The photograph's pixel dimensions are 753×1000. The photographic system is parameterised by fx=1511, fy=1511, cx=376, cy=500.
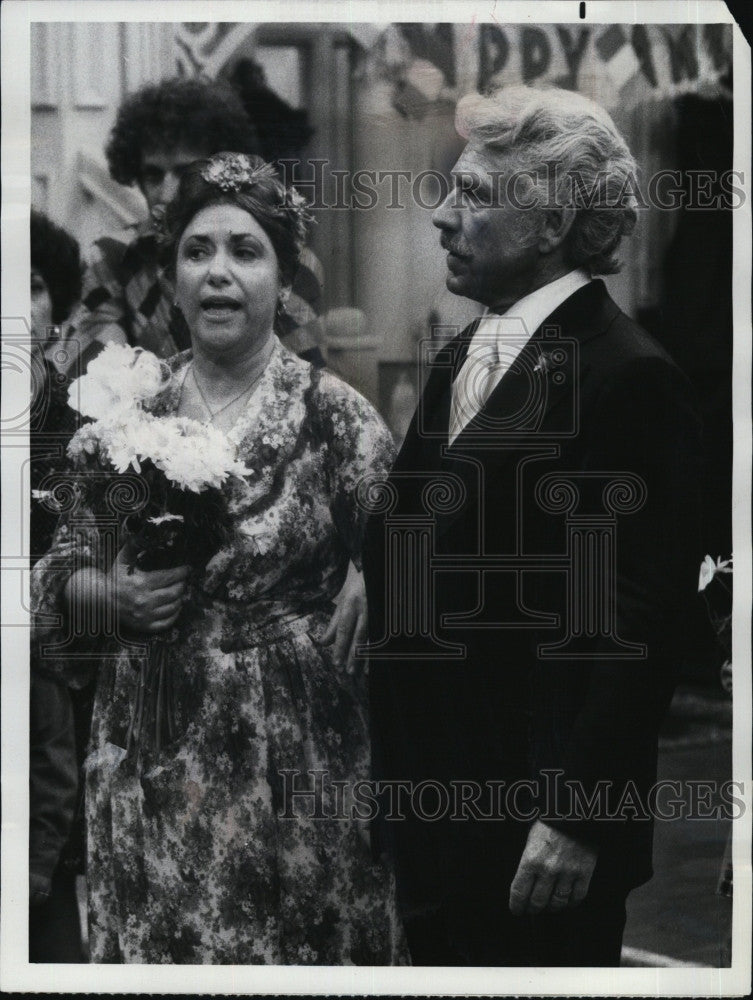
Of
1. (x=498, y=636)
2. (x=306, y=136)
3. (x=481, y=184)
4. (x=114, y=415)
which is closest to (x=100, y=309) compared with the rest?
(x=114, y=415)

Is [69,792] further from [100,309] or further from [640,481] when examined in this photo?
[640,481]

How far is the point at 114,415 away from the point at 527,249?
1352mm

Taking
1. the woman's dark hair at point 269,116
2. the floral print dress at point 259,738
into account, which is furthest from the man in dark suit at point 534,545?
the woman's dark hair at point 269,116

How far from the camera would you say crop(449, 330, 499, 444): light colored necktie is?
4.56m

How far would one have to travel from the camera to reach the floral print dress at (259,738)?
15.0 feet

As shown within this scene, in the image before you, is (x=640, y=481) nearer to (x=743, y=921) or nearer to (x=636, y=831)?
(x=636, y=831)

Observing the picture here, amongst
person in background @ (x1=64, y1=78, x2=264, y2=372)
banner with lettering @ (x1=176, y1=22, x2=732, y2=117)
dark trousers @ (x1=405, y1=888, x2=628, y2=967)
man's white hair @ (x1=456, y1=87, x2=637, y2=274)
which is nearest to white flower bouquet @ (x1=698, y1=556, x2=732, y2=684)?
dark trousers @ (x1=405, y1=888, x2=628, y2=967)

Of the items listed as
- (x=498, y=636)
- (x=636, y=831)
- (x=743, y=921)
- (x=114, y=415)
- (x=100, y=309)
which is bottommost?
(x=743, y=921)

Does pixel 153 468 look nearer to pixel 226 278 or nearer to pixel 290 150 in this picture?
pixel 226 278

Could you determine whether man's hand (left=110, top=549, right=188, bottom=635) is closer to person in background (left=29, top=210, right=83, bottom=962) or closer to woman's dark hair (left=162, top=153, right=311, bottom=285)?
person in background (left=29, top=210, right=83, bottom=962)

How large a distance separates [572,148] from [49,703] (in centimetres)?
233

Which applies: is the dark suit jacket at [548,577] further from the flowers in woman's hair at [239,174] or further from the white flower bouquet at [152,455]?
the flowers in woman's hair at [239,174]

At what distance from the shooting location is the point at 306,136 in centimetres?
455

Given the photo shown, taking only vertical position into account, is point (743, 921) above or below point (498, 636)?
below
